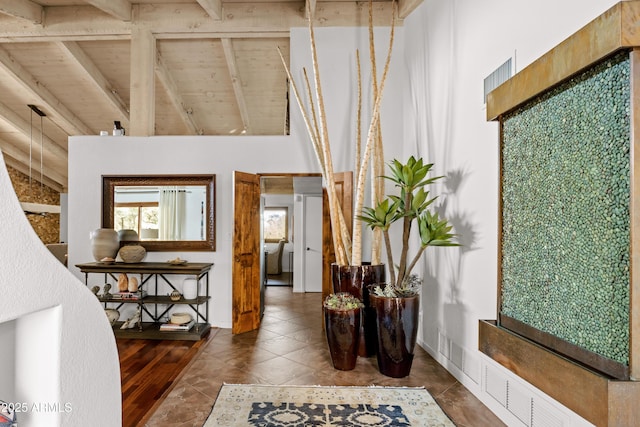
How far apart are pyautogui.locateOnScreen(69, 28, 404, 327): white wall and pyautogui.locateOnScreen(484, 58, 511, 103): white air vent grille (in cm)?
218

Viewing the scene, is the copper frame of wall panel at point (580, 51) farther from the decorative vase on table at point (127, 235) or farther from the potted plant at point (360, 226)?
the decorative vase on table at point (127, 235)

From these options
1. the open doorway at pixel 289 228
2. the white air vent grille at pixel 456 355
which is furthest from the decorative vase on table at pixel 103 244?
the white air vent grille at pixel 456 355

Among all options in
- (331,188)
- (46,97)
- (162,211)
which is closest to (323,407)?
(331,188)

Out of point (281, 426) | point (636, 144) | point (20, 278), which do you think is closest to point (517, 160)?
point (636, 144)

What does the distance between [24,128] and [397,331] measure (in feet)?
25.7

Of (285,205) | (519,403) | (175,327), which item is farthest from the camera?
(285,205)

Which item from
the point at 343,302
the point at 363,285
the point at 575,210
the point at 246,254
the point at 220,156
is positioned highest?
the point at 220,156

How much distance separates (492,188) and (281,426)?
2.07m

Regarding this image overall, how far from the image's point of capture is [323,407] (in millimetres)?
2580

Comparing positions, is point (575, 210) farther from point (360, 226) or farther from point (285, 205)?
point (285, 205)

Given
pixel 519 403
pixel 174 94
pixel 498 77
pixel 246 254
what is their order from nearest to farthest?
pixel 519 403 < pixel 498 77 < pixel 246 254 < pixel 174 94

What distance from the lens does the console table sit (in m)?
4.20

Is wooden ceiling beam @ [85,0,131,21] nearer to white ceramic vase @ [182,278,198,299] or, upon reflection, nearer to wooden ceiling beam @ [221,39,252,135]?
wooden ceiling beam @ [221,39,252,135]

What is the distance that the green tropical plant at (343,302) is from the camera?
3.22 meters
